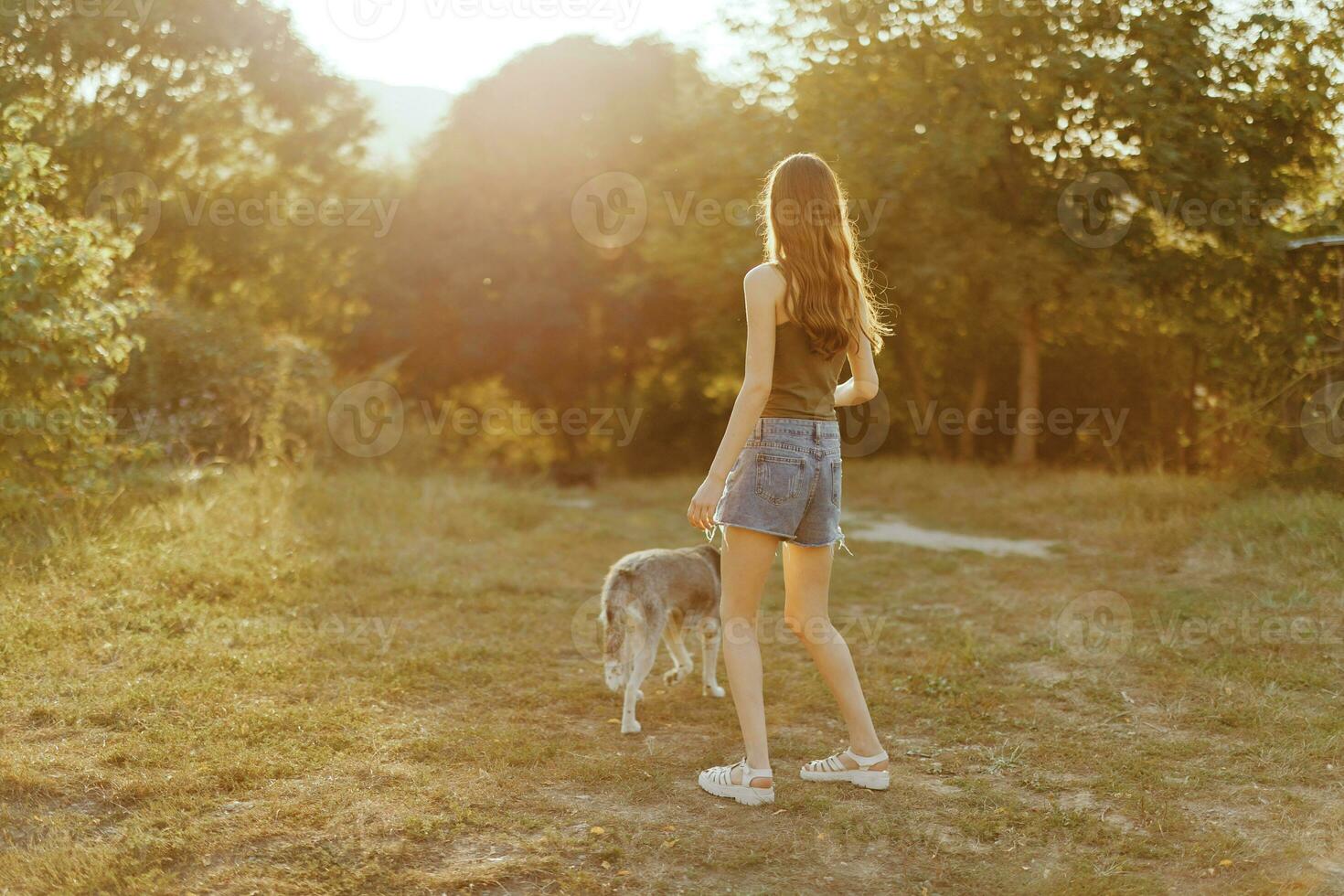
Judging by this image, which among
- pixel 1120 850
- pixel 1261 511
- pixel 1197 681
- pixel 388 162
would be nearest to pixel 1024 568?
pixel 1261 511

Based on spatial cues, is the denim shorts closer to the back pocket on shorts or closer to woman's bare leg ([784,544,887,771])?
the back pocket on shorts

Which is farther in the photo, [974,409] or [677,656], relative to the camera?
[974,409]

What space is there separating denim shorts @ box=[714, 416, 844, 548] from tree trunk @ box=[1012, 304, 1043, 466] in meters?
11.0

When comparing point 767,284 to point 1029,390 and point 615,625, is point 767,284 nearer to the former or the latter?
point 615,625

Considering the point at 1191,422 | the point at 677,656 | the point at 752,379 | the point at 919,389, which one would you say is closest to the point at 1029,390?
the point at 1191,422

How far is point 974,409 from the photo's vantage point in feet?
54.7

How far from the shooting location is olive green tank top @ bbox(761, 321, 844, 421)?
152 inches

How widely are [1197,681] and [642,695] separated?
9.65 feet

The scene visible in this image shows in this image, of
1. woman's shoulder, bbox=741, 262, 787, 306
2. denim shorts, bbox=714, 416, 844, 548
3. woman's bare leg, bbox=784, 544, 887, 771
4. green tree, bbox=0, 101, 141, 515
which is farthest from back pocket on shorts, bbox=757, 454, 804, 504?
green tree, bbox=0, 101, 141, 515

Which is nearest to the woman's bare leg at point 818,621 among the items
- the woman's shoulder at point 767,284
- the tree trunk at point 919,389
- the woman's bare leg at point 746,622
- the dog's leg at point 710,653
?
the woman's bare leg at point 746,622

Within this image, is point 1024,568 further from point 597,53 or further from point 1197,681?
point 597,53

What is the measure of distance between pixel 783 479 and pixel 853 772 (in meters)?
1.31

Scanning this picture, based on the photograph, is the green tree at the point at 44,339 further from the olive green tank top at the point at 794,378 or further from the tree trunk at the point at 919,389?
the tree trunk at the point at 919,389

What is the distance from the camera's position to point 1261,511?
8.91m
